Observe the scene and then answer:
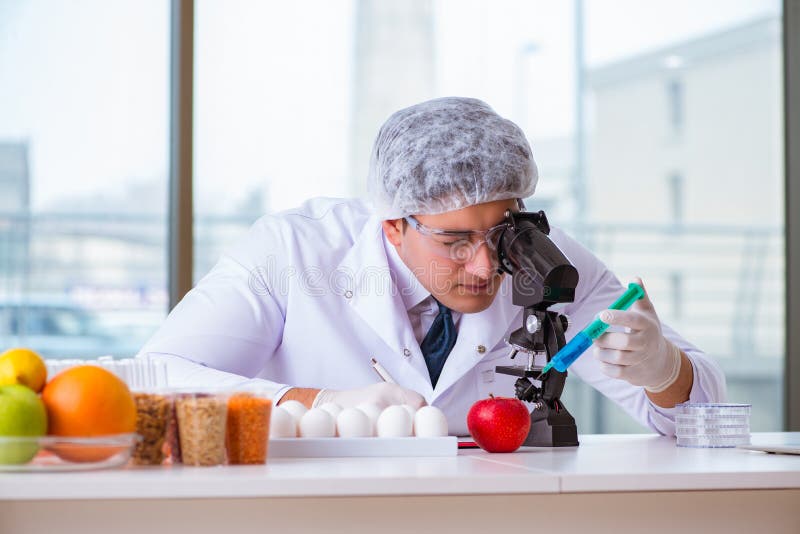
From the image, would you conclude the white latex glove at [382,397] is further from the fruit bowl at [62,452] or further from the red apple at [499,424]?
the fruit bowl at [62,452]

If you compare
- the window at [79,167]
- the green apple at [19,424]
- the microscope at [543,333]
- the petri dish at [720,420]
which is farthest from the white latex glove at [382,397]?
the window at [79,167]

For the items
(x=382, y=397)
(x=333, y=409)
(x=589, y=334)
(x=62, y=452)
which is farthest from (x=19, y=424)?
(x=589, y=334)

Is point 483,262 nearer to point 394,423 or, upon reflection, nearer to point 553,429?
point 553,429

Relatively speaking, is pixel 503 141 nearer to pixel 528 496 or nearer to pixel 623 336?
pixel 623 336

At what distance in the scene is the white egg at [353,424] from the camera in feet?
4.72

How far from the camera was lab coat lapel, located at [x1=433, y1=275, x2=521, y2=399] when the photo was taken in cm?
207

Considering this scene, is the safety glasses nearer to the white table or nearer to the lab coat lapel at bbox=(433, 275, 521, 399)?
the lab coat lapel at bbox=(433, 275, 521, 399)

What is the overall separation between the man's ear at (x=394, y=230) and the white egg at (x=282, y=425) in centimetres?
77

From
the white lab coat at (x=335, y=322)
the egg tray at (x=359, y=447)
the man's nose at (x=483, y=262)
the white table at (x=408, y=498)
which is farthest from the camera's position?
the white lab coat at (x=335, y=322)

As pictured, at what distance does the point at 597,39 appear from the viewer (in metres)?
4.93

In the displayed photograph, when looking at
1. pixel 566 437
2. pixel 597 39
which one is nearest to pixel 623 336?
pixel 566 437

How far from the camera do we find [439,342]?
214 centimetres

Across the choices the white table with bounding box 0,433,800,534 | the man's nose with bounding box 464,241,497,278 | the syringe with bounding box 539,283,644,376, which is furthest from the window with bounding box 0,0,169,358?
the white table with bounding box 0,433,800,534

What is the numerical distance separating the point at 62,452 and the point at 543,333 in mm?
828
